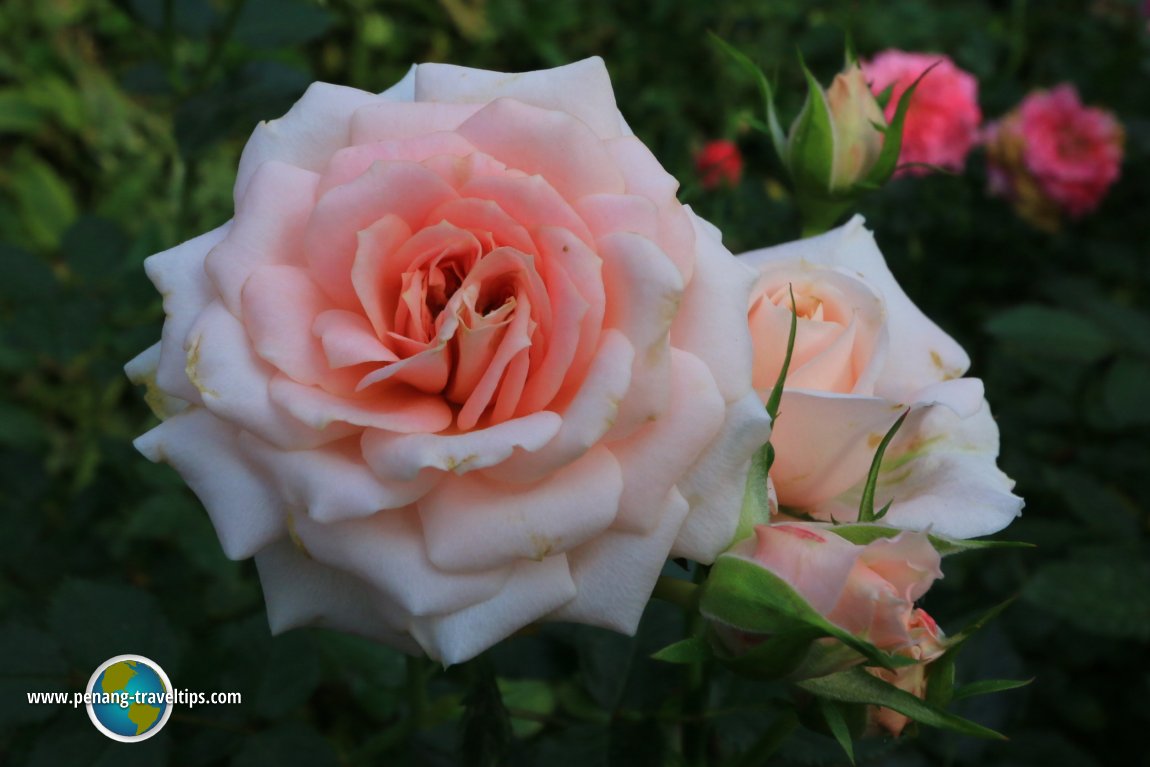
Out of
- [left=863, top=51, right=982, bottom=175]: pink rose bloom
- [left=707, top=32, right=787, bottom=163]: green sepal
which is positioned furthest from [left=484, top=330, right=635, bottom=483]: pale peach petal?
[left=863, top=51, right=982, bottom=175]: pink rose bloom

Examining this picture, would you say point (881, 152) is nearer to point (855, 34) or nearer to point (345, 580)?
point (345, 580)

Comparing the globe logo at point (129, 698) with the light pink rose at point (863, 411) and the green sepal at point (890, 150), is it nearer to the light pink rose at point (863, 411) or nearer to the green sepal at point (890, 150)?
the light pink rose at point (863, 411)

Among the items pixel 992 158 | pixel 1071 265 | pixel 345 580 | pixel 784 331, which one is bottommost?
pixel 1071 265

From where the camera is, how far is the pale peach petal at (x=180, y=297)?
24.9 inches

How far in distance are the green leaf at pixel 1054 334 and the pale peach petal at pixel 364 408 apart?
3.85ft

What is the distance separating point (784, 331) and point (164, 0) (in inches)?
40.1

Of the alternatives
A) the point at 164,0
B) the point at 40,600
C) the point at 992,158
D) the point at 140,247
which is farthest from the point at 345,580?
the point at 992,158

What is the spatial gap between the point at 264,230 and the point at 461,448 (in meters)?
0.19

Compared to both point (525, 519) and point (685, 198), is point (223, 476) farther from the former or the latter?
point (685, 198)

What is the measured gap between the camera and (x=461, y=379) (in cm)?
62

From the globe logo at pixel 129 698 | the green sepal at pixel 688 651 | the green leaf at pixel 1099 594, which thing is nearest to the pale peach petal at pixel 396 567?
the green sepal at pixel 688 651

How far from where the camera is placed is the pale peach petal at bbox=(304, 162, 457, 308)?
609 millimetres

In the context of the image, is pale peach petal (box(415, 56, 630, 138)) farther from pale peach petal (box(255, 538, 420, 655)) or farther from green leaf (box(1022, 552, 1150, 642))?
green leaf (box(1022, 552, 1150, 642))

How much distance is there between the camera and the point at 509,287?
644 millimetres
